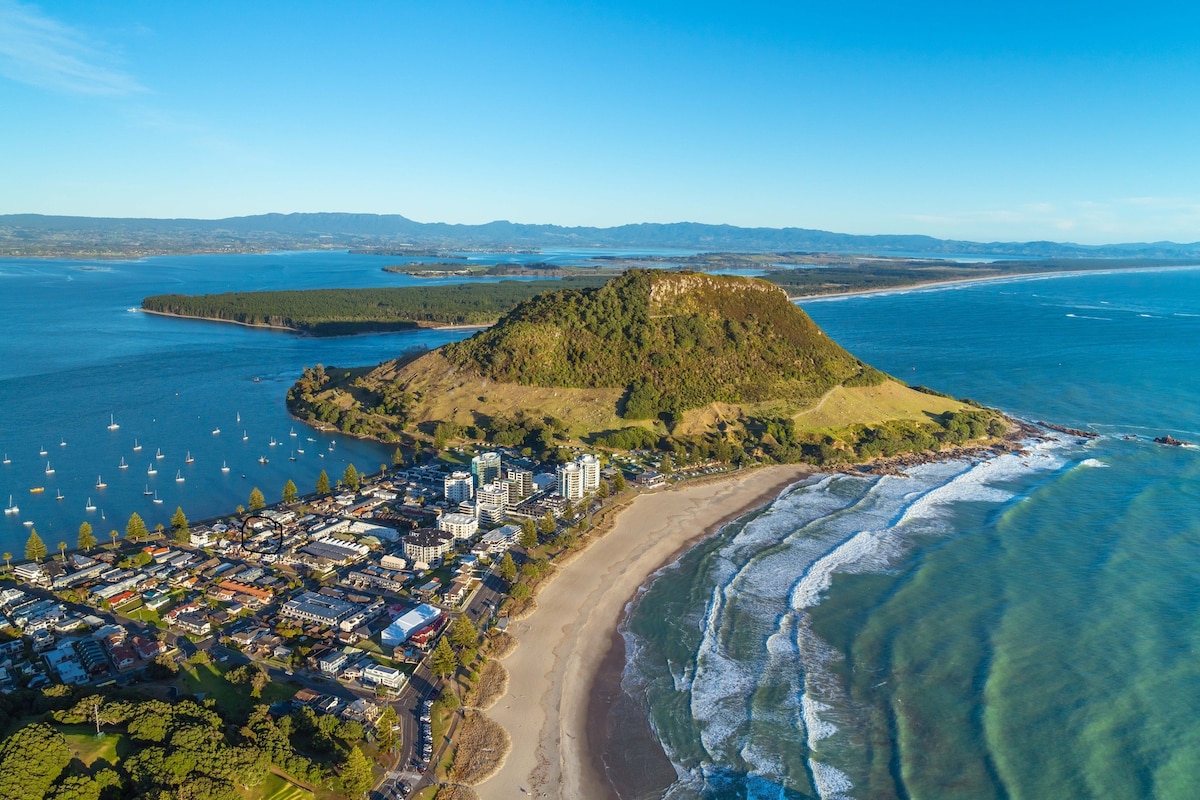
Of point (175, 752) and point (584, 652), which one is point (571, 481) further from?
point (175, 752)

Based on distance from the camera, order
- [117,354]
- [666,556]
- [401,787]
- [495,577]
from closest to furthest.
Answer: [401,787], [495,577], [666,556], [117,354]

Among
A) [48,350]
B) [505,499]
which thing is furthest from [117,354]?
[505,499]

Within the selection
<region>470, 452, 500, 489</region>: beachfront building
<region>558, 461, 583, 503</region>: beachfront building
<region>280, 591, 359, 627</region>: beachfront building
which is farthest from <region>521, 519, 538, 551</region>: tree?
<region>280, 591, 359, 627</region>: beachfront building

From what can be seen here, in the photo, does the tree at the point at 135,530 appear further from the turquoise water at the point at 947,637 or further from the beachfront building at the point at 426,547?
the turquoise water at the point at 947,637

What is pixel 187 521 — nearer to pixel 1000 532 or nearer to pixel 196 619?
pixel 196 619

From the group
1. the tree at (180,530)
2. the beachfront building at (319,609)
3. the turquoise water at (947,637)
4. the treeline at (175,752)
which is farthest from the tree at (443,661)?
the tree at (180,530)
